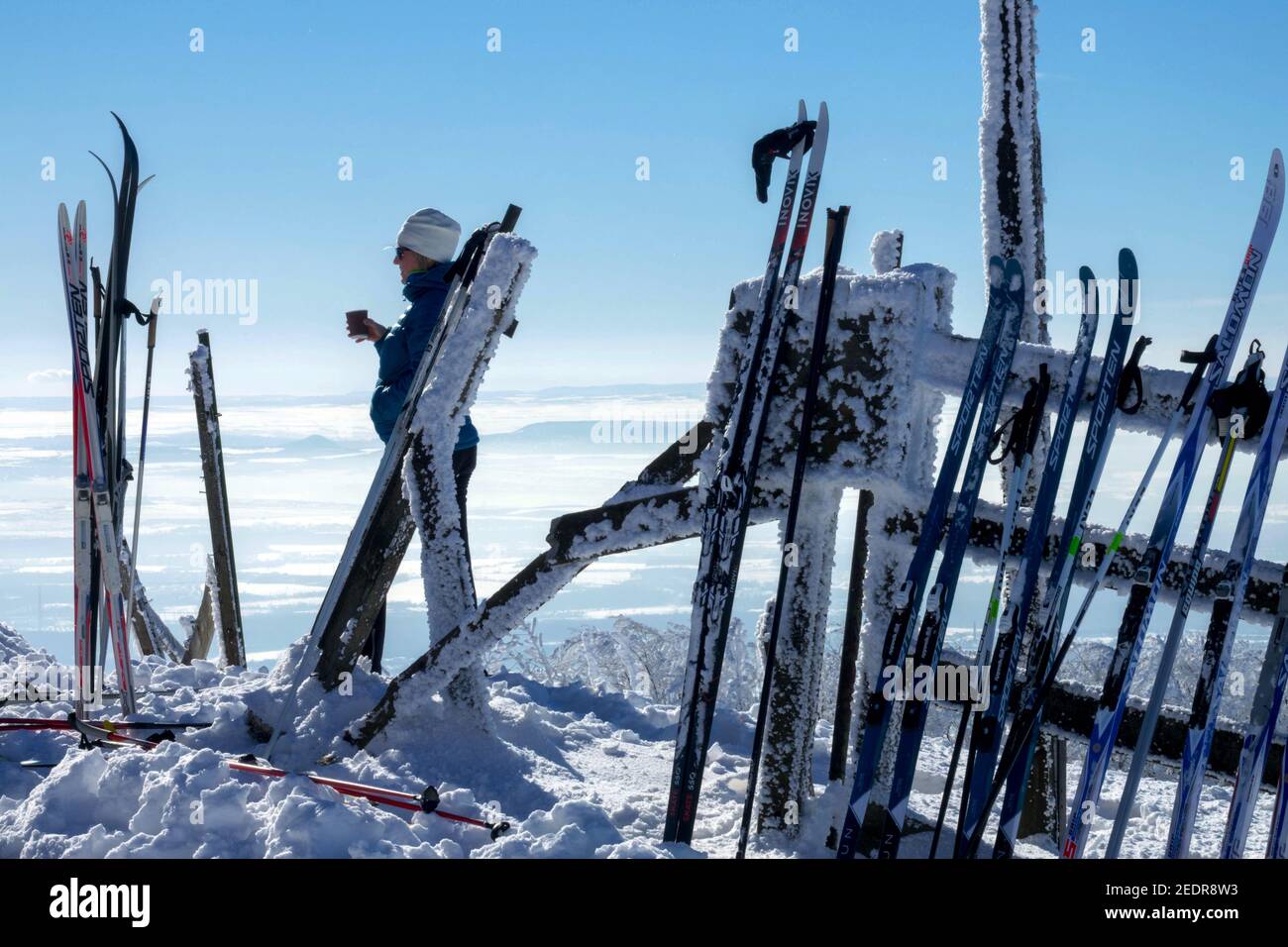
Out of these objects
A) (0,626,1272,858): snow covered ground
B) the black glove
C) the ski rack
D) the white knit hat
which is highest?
the black glove

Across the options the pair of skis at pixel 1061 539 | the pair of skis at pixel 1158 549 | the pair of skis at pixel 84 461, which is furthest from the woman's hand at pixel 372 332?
the pair of skis at pixel 1158 549

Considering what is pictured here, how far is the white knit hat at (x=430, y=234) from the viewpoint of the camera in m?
5.37

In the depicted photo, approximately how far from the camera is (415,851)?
3.29m

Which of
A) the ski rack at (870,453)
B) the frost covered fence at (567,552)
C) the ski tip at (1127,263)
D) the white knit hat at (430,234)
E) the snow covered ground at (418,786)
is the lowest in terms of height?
the snow covered ground at (418,786)

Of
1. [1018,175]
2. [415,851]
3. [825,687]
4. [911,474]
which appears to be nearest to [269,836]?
[415,851]

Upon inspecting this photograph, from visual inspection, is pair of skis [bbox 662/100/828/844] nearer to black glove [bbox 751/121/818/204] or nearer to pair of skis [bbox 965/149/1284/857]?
black glove [bbox 751/121/818/204]

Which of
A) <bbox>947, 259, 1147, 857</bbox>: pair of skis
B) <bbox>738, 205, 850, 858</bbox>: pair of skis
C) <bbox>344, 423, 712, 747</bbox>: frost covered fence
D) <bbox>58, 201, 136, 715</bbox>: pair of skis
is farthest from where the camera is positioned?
<bbox>58, 201, 136, 715</bbox>: pair of skis

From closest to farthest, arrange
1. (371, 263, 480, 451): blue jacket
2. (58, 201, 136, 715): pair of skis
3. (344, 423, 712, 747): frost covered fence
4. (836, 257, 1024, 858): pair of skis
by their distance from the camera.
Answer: (836, 257, 1024, 858): pair of skis < (344, 423, 712, 747): frost covered fence < (58, 201, 136, 715): pair of skis < (371, 263, 480, 451): blue jacket

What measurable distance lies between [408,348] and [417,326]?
0.41 feet

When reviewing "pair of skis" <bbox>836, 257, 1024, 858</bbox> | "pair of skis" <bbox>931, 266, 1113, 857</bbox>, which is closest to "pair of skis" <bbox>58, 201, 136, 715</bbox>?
"pair of skis" <bbox>836, 257, 1024, 858</bbox>

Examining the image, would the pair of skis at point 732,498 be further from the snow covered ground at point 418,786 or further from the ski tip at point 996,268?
the ski tip at point 996,268

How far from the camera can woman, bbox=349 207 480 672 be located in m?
5.37

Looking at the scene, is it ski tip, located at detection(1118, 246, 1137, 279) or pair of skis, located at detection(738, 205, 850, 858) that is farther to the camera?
pair of skis, located at detection(738, 205, 850, 858)

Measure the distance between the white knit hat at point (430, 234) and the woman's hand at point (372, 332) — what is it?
18.5 inches
